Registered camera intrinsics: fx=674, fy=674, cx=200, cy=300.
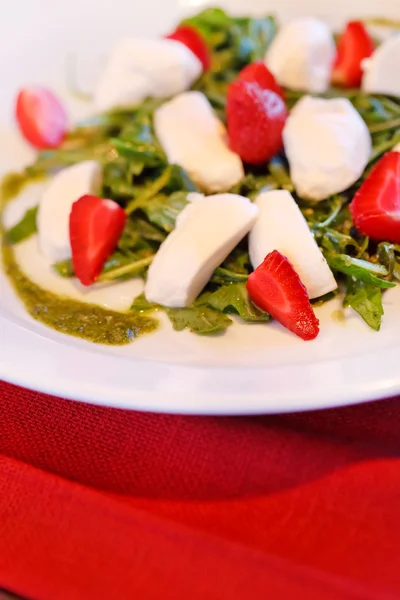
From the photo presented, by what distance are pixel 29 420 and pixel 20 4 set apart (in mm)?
2288

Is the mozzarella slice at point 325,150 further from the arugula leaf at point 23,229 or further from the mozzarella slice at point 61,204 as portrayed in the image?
the arugula leaf at point 23,229

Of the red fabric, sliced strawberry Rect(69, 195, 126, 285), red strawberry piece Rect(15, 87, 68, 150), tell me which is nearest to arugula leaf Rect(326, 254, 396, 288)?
the red fabric

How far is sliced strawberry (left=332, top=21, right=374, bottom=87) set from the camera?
8.06 feet

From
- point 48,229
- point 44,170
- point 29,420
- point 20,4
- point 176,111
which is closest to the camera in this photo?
point 29,420

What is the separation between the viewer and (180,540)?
1339 mm

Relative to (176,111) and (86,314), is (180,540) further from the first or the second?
(176,111)

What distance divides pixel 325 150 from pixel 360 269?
42 centimetres

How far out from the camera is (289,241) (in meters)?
1.73

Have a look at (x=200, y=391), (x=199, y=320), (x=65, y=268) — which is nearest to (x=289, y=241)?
(x=199, y=320)

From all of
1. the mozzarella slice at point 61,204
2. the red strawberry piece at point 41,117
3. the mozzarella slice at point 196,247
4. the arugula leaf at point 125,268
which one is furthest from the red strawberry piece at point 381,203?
the red strawberry piece at point 41,117

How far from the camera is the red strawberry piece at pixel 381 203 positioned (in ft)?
5.87

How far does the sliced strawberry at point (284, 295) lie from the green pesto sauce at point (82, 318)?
29cm

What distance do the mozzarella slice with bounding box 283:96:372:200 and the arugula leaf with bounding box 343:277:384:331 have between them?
345 millimetres

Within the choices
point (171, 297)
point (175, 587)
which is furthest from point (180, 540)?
point (171, 297)
